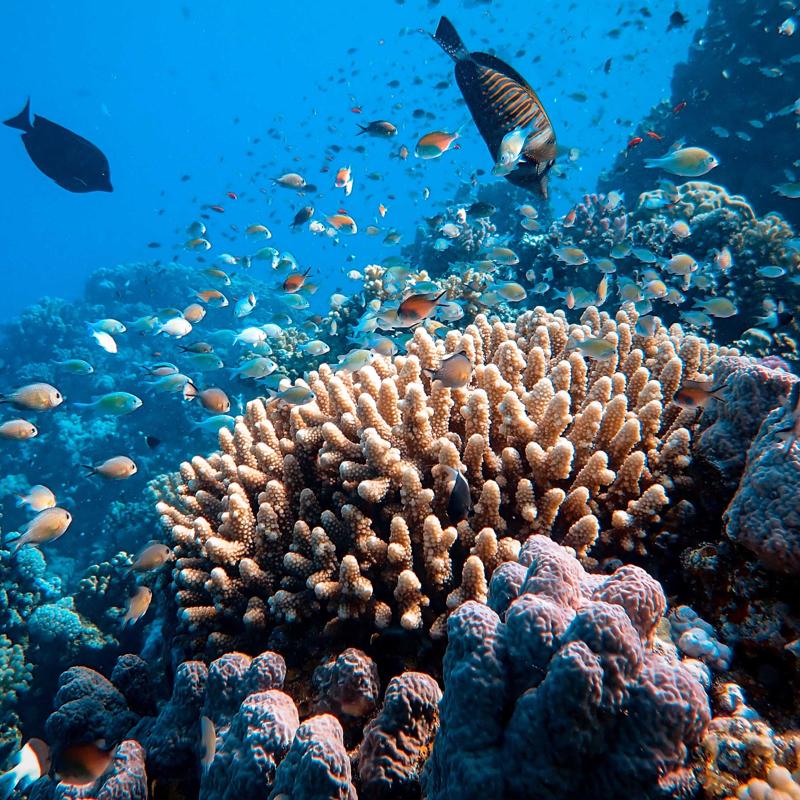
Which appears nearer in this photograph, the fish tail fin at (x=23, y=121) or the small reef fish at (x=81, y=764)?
the small reef fish at (x=81, y=764)

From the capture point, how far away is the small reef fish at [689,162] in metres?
7.24

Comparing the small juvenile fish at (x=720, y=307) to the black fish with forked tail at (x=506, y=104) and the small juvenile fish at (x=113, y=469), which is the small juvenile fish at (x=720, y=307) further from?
the small juvenile fish at (x=113, y=469)

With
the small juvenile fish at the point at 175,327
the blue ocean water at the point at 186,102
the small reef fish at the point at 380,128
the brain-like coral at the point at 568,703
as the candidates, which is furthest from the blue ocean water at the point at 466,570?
the blue ocean water at the point at 186,102

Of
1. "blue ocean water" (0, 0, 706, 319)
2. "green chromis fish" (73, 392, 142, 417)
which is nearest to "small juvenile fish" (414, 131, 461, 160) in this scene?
"green chromis fish" (73, 392, 142, 417)

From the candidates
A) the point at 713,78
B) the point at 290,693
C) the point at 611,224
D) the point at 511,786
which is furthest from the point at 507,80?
the point at 713,78

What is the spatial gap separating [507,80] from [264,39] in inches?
5151

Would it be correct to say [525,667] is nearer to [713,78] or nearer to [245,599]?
[245,599]

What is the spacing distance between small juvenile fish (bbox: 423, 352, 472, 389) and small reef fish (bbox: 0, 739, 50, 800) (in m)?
4.20

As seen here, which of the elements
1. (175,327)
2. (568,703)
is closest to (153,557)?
(568,703)

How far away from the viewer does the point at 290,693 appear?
2.57 meters

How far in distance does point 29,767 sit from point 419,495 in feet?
12.6

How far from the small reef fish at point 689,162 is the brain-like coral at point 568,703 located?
785 centimetres

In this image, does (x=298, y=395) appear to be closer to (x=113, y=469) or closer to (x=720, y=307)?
(x=113, y=469)

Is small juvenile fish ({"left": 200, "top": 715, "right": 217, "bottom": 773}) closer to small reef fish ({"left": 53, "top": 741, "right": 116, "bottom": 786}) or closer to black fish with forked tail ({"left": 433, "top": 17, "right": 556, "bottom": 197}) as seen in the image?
small reef fish ({"left": 53, "top": 741, "right": 116, "bottom": 786})
